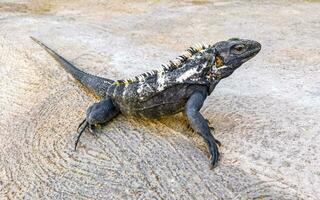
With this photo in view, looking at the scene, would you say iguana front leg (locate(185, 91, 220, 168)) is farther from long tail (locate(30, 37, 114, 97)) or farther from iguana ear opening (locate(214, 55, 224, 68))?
long tail (locate(30, 37, 114, 97))

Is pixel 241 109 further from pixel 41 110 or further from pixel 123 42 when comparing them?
pixel 123 42

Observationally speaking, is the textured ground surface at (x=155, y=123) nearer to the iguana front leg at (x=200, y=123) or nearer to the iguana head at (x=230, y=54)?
the iguana front leg at (x=200, y=123)

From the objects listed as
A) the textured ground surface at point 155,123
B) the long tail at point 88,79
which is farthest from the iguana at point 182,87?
the long tail at point 88,79

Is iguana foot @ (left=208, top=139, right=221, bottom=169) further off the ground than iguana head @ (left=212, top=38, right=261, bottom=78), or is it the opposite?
iguana head @ (left=212, top=38, right=261, bottom=78)

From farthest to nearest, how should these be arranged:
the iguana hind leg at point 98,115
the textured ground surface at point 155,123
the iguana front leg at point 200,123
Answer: the iguana hind leg at point 98,115 → the iguana front leg at point 200,123 → the textured ground surface at point 155,123

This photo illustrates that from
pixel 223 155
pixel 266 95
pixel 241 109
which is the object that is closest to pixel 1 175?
pixel 223 155

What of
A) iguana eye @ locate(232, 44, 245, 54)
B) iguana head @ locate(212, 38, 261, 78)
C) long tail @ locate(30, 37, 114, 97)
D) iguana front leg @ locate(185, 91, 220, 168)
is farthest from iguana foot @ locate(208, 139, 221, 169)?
long tail @ locate(30, 37, 114, 97)
